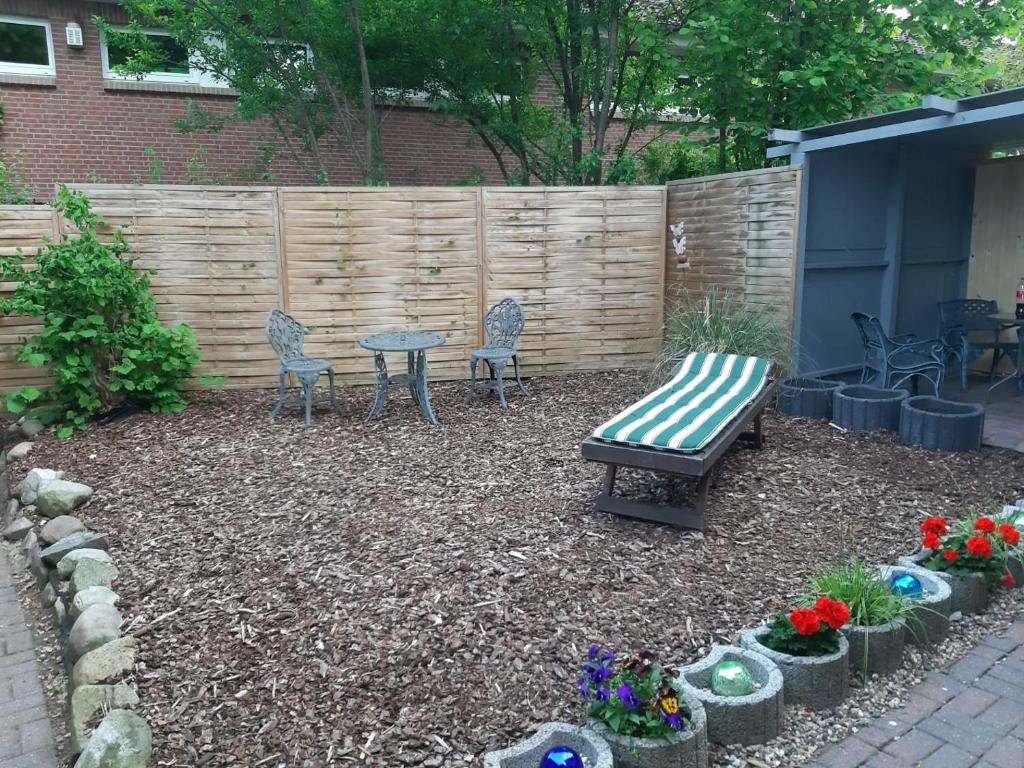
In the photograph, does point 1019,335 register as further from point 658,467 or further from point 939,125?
point 658,467

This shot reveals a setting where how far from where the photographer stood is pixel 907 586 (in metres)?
3.30

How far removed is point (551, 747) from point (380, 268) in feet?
18.6

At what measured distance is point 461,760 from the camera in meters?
2.51

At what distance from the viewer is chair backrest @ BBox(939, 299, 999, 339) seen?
7.45m

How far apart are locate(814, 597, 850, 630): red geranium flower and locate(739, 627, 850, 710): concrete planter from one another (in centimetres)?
13

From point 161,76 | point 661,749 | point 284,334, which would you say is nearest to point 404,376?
point 284,334

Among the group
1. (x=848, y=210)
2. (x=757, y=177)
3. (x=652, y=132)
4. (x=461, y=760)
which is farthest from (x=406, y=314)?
(x=652, y=132)

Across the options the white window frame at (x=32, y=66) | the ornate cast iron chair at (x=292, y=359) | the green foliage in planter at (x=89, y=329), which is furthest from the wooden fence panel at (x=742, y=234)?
the white window frame at (x=32, y=66)

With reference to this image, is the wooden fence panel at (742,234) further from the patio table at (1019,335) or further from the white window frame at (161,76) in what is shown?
the white window frame at (161,76)

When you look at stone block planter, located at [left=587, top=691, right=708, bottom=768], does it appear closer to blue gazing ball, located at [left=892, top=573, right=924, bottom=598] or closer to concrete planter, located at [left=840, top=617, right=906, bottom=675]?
concrete planter, located at [left=840, top=617, right=906, bottom=675]

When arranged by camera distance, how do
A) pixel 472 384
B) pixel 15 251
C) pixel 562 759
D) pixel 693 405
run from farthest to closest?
pixel 472 384 < pixel 15 251 < pixel 693 405 < pixel 562 759

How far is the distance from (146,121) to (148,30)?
1166 millimetres

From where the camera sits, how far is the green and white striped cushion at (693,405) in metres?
4.13

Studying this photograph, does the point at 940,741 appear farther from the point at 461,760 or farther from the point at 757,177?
the point at 757,177
